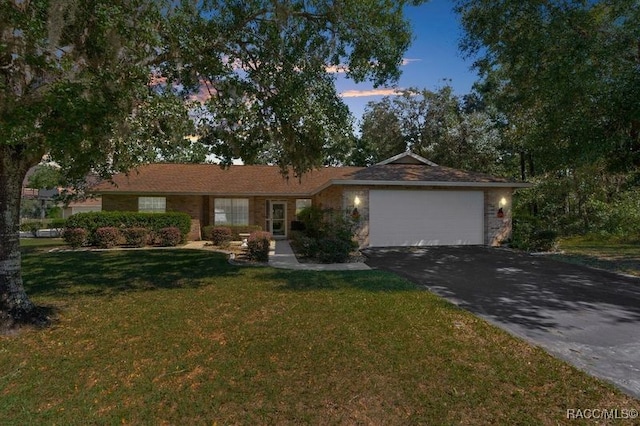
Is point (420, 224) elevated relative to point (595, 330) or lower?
elevated

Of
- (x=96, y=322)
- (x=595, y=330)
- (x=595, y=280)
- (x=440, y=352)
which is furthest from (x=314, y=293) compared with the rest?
(x=595, y=280)

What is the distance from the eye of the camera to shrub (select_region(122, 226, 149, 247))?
54.8 ft

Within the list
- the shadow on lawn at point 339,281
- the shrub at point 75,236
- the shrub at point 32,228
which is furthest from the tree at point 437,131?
the shrub at point 32,228

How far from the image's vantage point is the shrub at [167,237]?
1708 centimetres

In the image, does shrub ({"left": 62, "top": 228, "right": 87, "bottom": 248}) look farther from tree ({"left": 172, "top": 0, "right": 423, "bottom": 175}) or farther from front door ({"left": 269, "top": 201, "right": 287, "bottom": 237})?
tree ({"left": 172, "top": 0, "right": 423, "bottom": 175})

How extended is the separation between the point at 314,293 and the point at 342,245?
435 centimetres

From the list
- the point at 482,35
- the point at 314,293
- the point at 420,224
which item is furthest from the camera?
the point at 420,224

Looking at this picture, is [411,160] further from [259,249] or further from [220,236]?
[259,249]

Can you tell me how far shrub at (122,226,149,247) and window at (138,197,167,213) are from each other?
9.90 ft

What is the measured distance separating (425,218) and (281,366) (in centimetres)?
1197

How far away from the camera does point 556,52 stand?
10.9 m

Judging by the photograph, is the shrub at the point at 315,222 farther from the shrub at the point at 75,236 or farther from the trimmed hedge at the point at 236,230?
the shrub at the point at 75,236

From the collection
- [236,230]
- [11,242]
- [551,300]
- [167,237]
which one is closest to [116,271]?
[11,242]

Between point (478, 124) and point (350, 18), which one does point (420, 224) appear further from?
point (478, 124)
